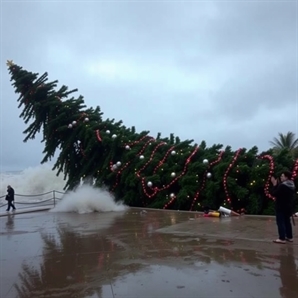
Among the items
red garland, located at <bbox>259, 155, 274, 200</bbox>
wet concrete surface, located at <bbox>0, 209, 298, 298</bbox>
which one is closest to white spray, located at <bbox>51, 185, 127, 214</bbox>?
wet concrete surface, located at <bbox>0, 209, 298, 298</bbox>

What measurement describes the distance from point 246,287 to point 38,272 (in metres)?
3.02

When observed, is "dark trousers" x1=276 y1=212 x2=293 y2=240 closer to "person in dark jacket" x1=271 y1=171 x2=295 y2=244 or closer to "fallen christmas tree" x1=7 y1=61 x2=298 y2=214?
"person in dark jacket" x1=271 y1=171 x2=295 y2=244

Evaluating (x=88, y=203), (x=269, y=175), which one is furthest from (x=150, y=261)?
(x=88, y=203)

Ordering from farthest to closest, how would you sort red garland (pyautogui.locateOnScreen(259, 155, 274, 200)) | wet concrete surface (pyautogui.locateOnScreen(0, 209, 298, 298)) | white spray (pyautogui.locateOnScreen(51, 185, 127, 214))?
white spray (pyautogui.locateOnScreen(51, 185, 127, 214)) < red garland (pyautogui.locateOnScreen(259, 155, 274, 200)) < wet concrete surface (pyautogui.locateOnScreen(0, 209, 298, 298))

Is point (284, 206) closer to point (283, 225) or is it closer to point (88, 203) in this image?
point (283, 225)

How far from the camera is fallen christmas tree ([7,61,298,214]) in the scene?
13.0 m

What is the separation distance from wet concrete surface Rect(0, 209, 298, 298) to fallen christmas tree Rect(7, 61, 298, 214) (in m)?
2.99

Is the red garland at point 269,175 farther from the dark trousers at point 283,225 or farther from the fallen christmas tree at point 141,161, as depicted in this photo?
the dark trousers at point 283,225

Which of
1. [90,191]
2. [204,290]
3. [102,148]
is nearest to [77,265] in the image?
[204,290]

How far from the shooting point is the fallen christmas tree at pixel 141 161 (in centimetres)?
Result: 1302

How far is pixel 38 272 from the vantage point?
18.4 feet

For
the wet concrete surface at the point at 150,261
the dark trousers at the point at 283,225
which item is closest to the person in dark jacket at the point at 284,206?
the dark trousers at the point at 283,225

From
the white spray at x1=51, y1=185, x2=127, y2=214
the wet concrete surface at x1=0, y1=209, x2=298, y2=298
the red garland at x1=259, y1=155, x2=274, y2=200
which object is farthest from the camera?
the white spray at x1=51, y1=185, x2=127, y2=214

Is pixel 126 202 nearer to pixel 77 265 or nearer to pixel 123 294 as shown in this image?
pixel 77 265
